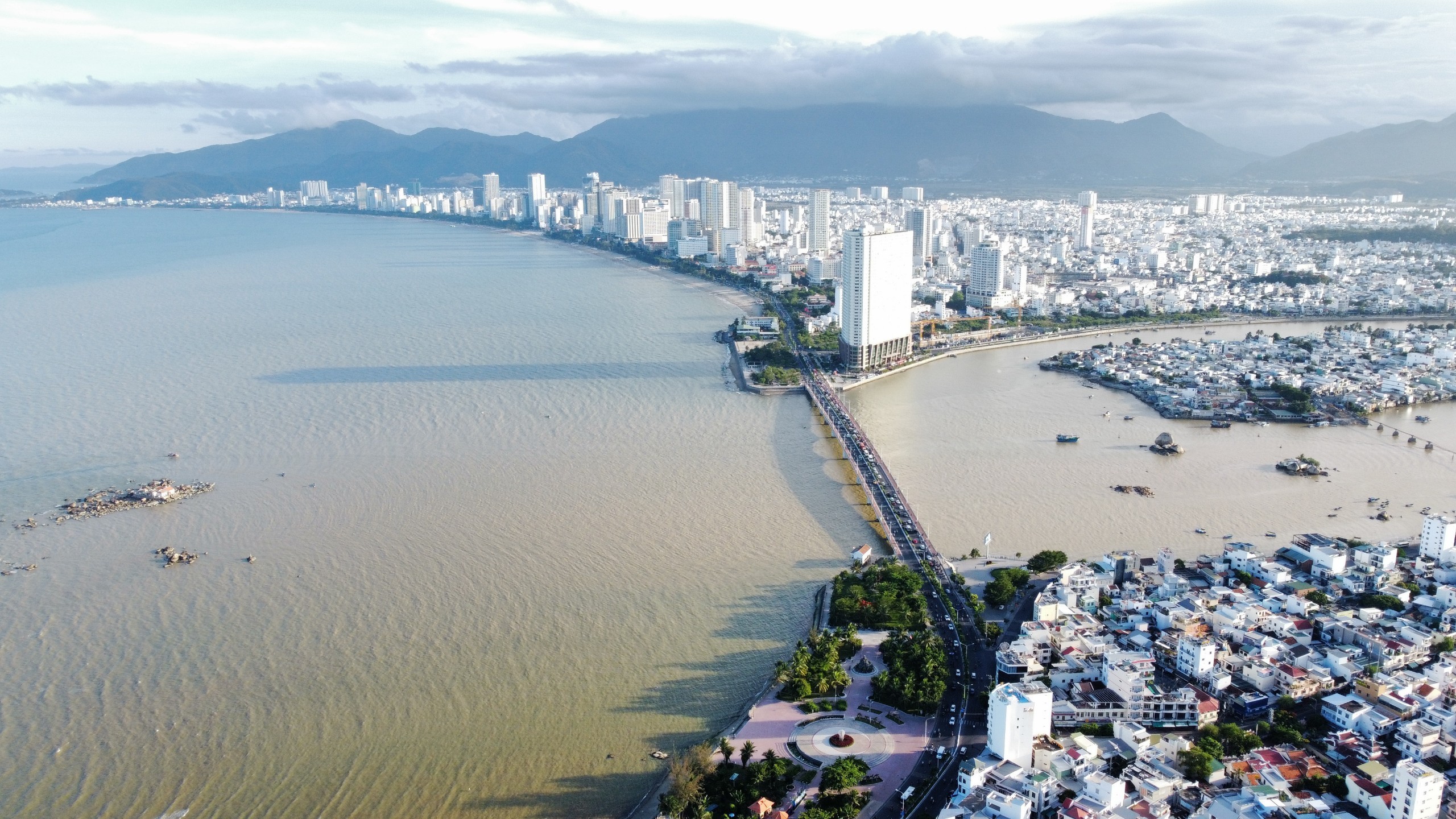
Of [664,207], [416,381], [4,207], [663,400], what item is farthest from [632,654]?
[4,207]

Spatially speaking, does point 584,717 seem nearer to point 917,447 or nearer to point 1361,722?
point 1361,722

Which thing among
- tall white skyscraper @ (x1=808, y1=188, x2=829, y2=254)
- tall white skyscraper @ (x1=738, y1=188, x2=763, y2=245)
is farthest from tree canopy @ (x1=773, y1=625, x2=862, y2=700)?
tall white skyscraper @ (x1=738, y1=188, x2=763, y2=245)

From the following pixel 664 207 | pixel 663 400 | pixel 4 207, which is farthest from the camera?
pixel 4 207

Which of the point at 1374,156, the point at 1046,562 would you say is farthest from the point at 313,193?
the point at 1374,156

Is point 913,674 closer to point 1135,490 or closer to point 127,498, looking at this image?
point 1135,490

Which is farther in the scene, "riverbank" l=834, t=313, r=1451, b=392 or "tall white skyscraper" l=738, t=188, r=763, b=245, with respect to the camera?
"tall white skyscraper" l=738, t=188, r=763, b=245

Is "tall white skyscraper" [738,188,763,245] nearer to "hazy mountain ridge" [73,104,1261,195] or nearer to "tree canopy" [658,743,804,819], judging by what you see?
"tree canopy" [658,743,804,819]
